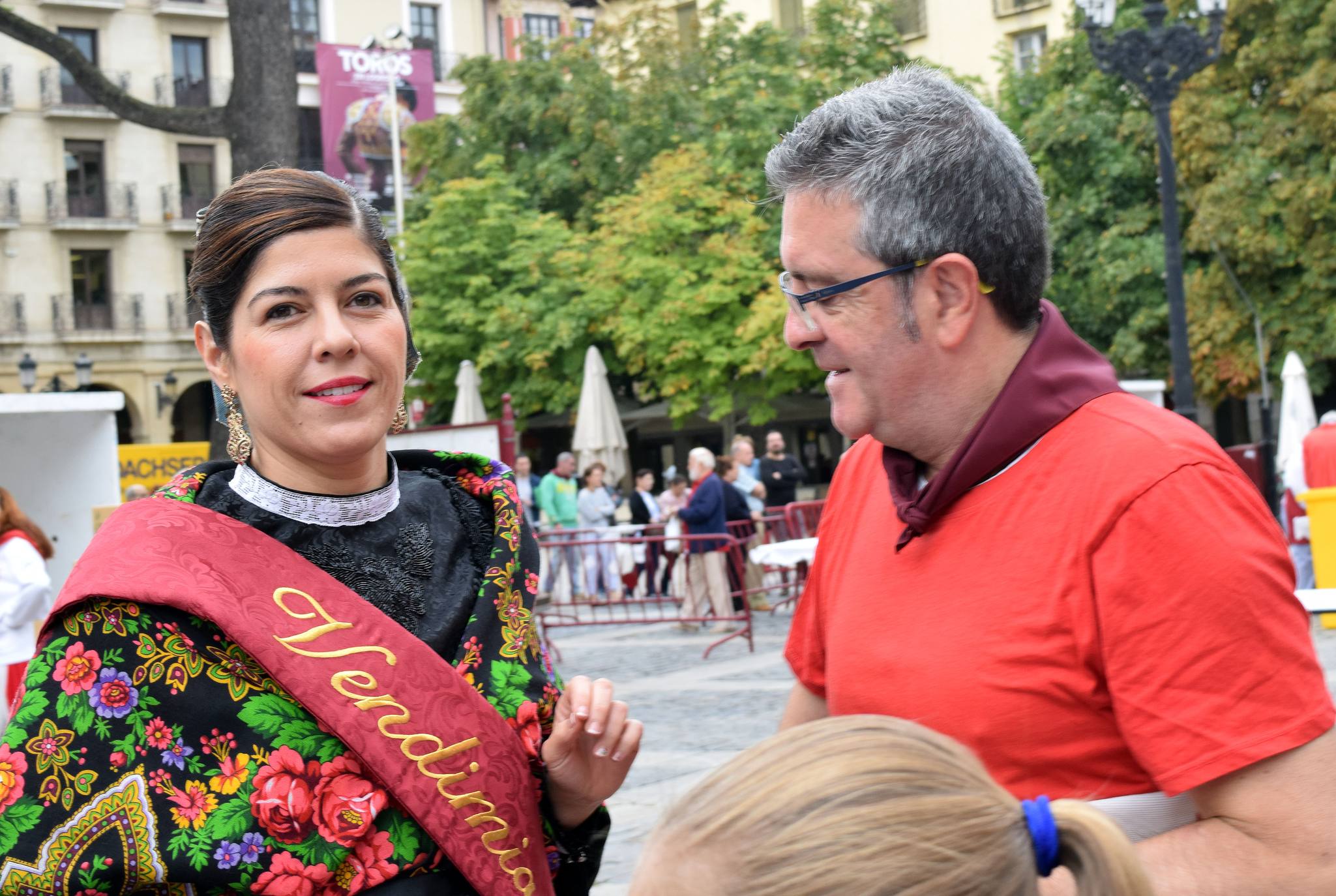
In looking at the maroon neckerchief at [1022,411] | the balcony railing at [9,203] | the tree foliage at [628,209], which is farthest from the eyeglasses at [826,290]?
the balcony railing at [9,203]

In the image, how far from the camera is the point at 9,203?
3922 centimetres

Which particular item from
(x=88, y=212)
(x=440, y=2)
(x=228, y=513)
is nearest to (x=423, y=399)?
(x=88, y=212)

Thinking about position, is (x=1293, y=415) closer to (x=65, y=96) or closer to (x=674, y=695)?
(x=674, y=695)

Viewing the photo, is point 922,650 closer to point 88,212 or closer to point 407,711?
point 407,711

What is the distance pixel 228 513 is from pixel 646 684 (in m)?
8.62

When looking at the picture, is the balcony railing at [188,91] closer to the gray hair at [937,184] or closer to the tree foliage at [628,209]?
the tree foliage at [628,209]

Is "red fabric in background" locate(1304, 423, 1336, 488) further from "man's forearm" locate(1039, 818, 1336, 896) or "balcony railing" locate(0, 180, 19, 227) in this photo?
"balcony railing" locate(0, 180, 19, 227)

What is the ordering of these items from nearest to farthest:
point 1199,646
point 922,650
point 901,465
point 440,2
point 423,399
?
point 1199,646 → point 922,650 → point 901,465 → point 423,399 → point 440,2

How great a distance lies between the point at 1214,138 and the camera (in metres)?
24.8

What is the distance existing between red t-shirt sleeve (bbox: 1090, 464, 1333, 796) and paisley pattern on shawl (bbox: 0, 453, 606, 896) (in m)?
1.01

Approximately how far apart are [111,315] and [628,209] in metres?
18.6

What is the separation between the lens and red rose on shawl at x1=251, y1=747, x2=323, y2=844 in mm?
2029

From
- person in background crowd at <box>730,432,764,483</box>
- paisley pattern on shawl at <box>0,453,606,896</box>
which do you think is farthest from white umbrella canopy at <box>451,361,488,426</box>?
paisley pattern on shawl at <box>0,453,606,896</box>

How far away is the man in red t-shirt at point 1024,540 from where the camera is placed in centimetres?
168
